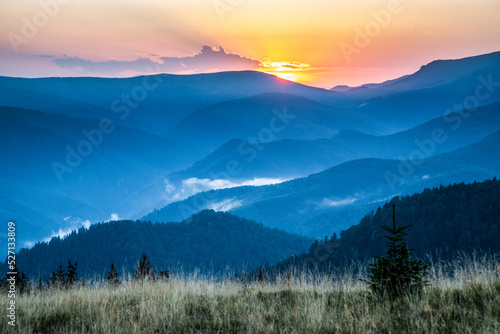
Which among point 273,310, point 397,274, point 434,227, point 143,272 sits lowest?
point 273,310

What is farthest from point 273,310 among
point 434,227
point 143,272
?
point 434,227

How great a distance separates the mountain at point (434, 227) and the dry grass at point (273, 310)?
432 feet

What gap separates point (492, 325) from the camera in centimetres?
874

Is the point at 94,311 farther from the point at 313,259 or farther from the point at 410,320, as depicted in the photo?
the point at 313,259

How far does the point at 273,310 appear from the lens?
34.6ft

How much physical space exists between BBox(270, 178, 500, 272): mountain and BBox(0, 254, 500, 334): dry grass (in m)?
132

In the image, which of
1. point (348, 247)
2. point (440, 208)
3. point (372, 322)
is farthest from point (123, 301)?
point (440, 208)

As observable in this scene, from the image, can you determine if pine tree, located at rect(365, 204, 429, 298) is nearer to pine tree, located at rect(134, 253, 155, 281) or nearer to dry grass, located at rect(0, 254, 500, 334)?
dry grass, located at rect(0, 254, 500, 334)

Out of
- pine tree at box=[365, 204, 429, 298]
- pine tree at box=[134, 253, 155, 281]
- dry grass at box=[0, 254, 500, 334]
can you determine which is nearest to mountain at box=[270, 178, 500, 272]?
pine tree at box=[134, 253, 155, 281]

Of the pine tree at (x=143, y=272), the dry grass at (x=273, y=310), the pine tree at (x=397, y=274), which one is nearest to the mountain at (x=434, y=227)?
Result: the pine tree at (x=143, y=272)

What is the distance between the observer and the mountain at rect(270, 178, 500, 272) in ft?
491

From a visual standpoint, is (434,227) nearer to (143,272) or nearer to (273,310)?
(143,272)

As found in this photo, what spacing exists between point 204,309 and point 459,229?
162 meters

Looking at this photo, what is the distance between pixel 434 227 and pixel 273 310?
164 meters
